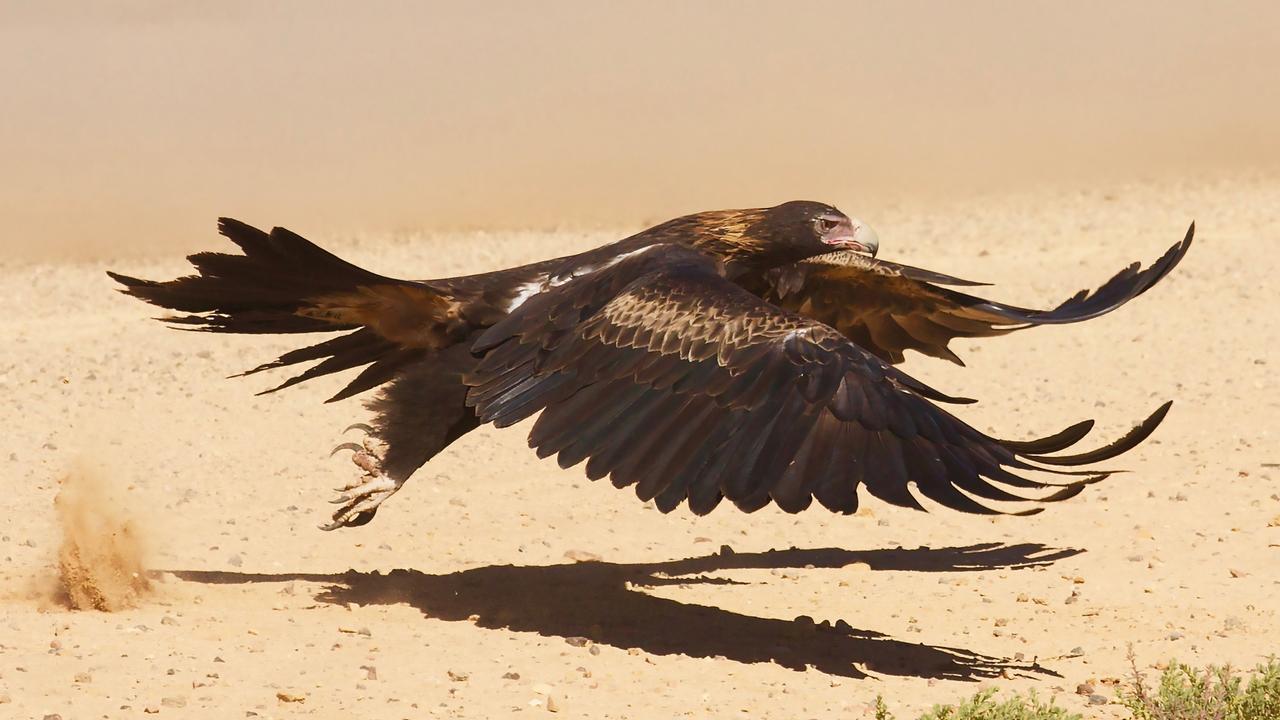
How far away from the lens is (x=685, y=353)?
640cm

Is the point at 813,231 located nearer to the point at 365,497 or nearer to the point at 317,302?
the point at 317,302

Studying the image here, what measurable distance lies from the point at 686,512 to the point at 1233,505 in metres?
3.01

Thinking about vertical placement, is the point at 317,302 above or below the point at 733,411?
above

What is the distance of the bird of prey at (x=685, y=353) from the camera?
595cm

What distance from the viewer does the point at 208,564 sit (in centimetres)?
808

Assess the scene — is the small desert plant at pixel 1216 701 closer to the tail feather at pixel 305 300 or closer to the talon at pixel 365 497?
the tail feather at pixel 305 300

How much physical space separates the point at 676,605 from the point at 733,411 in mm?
1706

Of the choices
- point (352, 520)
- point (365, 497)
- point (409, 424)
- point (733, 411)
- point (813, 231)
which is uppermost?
point (813, 231)

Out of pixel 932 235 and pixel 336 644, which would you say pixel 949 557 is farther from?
pixel 932 235

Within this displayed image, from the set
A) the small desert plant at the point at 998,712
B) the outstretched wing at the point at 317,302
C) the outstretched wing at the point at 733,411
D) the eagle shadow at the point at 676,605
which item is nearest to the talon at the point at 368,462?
the outstretched wing at the point at 317,302

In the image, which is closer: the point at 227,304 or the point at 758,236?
the point at 227,304

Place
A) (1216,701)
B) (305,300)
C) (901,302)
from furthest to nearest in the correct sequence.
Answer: (901,302)
(305,300)
(1216,701)

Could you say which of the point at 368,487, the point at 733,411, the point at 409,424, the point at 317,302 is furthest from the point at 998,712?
the point at 317,302

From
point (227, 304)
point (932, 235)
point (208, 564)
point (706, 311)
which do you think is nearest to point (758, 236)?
point (706, 311)
